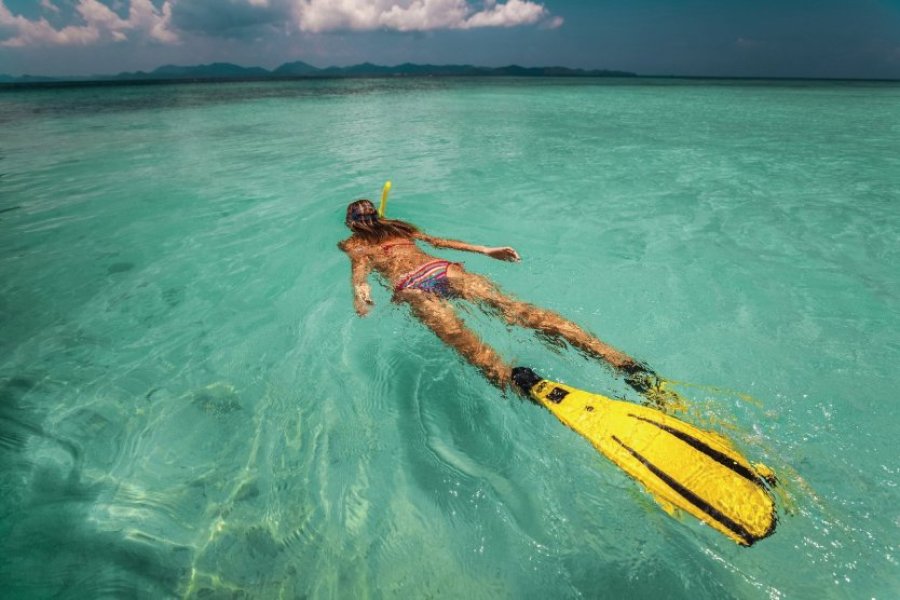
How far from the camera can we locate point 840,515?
284 centimetres

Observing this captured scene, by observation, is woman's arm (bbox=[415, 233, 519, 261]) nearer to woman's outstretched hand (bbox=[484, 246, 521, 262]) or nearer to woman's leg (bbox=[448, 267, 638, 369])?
woman's outstretched hand (bbox=[484, 246, 521, 262])

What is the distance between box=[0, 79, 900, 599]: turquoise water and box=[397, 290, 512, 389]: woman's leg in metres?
0.23

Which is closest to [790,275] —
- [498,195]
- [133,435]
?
[498,195]

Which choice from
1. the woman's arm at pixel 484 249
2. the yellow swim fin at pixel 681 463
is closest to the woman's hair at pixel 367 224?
the woman's arm at pixel 484 249

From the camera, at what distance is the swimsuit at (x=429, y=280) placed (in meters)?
5.04

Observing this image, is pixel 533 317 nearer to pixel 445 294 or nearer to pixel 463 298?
pixel 463 298

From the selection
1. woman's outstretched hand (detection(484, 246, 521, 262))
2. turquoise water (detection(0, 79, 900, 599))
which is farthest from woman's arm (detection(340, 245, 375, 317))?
woman's outstretched hand (detection(484, 246, 521, 262))

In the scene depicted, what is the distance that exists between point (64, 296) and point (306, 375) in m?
4.94

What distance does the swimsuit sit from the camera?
16.5 feet

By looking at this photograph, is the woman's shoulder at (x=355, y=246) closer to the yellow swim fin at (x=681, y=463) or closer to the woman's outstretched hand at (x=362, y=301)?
the woman's outstretched hand at (x=362, y=301)

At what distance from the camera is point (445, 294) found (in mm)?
5148

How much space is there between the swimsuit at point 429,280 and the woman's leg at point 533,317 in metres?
0.12

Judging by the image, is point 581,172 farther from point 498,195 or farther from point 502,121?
point 502,121

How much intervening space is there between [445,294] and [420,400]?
4.92 feet
